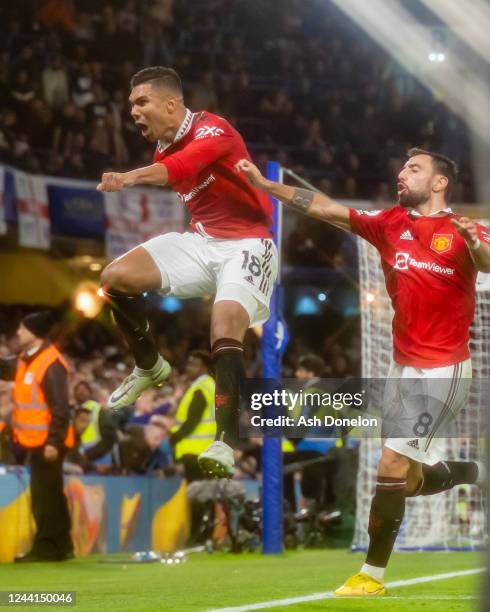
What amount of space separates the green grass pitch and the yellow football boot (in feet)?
0.42

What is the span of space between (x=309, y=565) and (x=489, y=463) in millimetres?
7242

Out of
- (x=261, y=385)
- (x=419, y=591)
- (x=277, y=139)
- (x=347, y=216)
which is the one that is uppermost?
(x=277, y=139)

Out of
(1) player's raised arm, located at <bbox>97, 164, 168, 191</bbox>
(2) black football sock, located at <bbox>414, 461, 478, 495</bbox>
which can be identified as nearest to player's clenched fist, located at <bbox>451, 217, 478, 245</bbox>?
(1) player's raised arm, located at <bbox>97, 164, 168, 191</bbox>

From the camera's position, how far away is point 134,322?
6.52m

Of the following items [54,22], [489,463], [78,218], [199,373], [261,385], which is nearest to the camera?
[489,463]

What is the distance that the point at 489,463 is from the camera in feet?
8.82

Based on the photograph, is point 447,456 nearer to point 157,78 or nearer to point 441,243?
point 441,243

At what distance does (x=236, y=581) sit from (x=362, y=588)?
1825mm

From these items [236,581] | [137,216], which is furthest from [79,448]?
[137,216]

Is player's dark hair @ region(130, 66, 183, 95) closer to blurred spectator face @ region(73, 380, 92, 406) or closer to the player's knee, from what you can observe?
the player's knee

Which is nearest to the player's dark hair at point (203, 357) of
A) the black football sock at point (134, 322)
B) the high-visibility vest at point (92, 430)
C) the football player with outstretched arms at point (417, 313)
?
the high-visibility vest at point (92, 430)

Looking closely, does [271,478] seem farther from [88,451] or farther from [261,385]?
[261,385]

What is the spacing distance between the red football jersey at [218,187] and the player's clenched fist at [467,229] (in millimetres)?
1158

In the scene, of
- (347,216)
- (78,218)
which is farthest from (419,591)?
(78,218)
